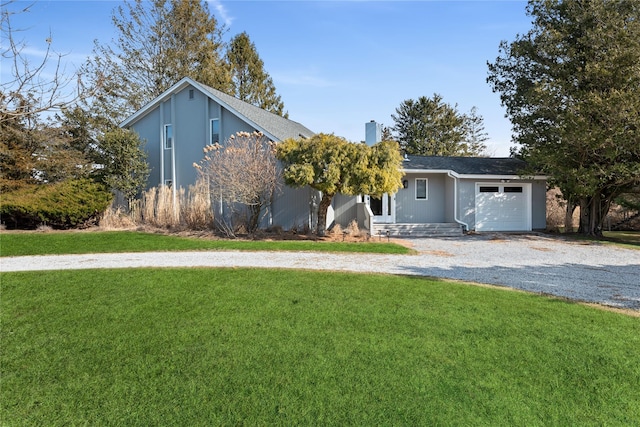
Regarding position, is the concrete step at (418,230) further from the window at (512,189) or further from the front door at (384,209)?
the window at (512,189)

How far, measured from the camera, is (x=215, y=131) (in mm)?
16484

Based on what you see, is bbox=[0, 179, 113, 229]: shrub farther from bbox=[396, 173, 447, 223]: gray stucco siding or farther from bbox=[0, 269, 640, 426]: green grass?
bbox=[396, 173, 447, 223]: gray stucco siding

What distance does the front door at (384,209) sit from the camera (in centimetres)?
1697

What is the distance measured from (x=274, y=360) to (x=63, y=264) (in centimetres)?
710

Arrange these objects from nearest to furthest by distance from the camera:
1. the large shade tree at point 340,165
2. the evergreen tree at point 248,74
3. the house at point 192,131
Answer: the large shade tree at point 340,165
the house at point 192,131
the evergreen tree at point 248,74

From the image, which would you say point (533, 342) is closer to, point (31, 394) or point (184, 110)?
point (31, 394)

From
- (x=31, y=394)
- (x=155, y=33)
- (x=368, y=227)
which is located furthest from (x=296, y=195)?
(x=155, y=33)

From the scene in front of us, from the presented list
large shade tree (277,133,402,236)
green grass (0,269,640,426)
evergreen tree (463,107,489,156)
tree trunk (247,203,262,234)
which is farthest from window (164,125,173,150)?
evergreen tree (463,107,489,156)

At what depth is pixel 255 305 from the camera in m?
5.17

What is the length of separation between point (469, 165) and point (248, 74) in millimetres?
20235

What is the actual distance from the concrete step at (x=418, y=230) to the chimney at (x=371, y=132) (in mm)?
5203

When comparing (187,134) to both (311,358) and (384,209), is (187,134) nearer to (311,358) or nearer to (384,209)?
(384,209)

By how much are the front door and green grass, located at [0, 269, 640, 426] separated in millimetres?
11118

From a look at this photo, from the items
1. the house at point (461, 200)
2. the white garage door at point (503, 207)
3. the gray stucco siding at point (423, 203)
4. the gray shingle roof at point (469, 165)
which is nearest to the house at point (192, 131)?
the house at point (461, 200)
